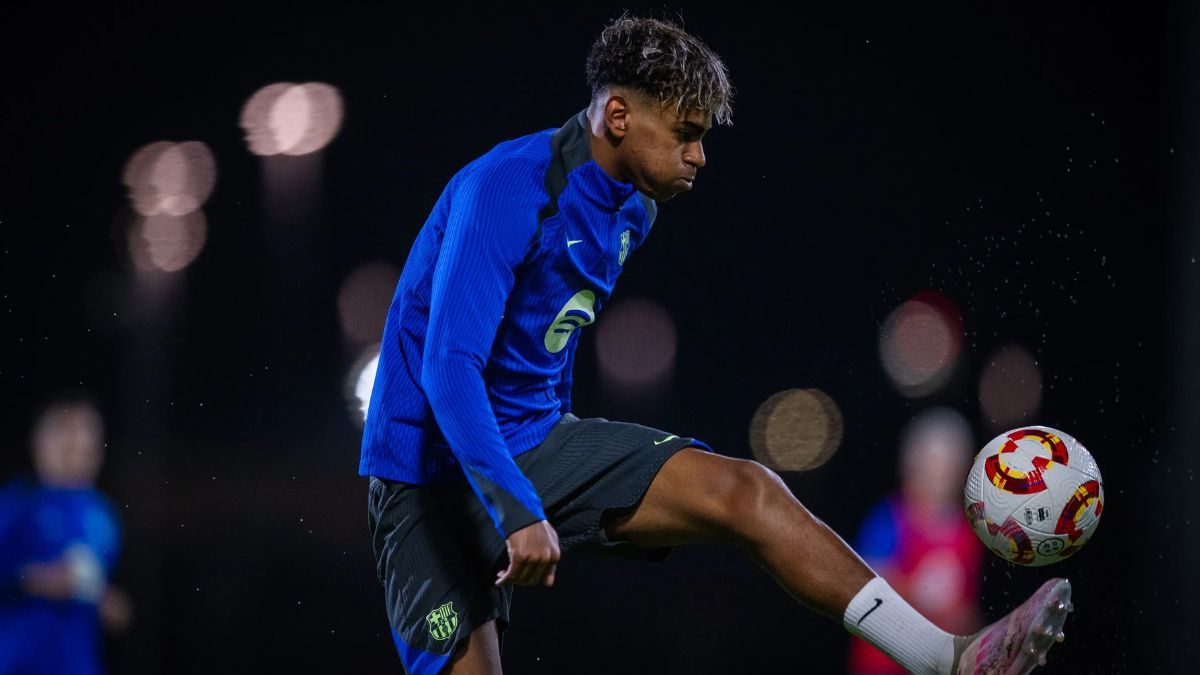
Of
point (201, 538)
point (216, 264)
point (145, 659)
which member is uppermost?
point (216, 264)

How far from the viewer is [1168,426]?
3.96 m

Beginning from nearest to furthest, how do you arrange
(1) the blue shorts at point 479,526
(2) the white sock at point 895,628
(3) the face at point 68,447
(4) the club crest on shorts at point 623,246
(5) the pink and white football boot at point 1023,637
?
(5) the pink and white football boot at point 1023,637, (2) the white sock at point 895,628, (1) the blue shorts at point 479,526, (4) the club crest on shorts at point 623,246, (3) the face at point 68,447

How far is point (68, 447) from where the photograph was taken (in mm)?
3715

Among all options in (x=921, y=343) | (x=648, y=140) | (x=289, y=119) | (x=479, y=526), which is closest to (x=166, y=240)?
(x=289, y=119)

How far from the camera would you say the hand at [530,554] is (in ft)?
5.04

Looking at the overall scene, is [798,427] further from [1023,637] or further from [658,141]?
[1023,637]

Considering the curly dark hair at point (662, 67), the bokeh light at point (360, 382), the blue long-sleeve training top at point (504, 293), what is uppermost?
the curly dark hair at point (662, 67)

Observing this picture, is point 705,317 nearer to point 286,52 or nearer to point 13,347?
point 286,52

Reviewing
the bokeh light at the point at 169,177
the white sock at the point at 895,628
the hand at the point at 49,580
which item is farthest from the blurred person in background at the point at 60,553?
the white sock at the point at 895,628

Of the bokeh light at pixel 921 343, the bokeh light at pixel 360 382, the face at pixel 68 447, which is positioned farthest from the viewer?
the bokeh light at pixel 921 343

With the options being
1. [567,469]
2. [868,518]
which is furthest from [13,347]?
[868,518]

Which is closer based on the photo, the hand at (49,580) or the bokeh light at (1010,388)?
the hand at (49,580)

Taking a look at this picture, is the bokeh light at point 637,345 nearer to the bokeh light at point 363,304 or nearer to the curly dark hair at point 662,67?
the bokeh light at point 363,304

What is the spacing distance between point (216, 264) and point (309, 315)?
35 cm
